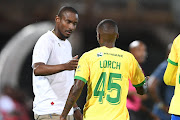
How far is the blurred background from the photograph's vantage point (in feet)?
29.7

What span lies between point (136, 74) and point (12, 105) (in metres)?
4.11

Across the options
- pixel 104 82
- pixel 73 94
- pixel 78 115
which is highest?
pixel 104 82

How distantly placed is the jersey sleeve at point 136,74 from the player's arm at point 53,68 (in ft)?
1.85

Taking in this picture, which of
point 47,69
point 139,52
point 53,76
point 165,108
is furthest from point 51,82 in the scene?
point 165,108

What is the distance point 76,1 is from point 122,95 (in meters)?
6.52

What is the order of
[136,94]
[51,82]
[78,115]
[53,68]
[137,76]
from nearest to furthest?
[53,68] < [137,76] < [51,82] < [78,115] < [136,94]

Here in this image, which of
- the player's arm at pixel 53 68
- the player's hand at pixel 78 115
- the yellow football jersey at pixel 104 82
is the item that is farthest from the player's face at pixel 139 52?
the player's arm at pixel 53 68

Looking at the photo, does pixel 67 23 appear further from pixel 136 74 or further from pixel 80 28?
pixel 80 28

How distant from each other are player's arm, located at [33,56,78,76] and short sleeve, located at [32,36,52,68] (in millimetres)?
103

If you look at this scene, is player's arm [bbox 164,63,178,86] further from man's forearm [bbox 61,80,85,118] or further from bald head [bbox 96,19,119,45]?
man's forearm [bbox 61,80,85,118]

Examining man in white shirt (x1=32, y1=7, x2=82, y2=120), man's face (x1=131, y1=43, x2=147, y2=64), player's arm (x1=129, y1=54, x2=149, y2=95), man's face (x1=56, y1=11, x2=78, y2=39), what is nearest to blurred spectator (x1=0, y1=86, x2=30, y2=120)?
man's face (x1=131, y1=43, x2=147, y2=64)

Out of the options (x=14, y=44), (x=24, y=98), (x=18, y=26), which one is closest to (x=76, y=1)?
(x=18, y=26)

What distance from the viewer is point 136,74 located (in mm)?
4680

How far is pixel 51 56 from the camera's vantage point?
4.79 meters
